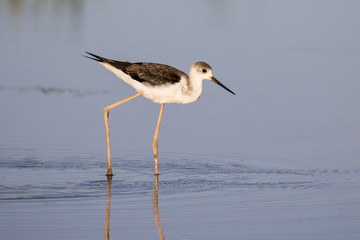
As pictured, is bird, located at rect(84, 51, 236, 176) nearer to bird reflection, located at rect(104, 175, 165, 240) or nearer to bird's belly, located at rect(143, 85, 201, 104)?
bird's belly, located at rect(143, 85, 201, 104)

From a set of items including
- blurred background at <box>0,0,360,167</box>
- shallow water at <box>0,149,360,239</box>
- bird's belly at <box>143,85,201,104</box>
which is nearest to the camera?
shallow water at <box>0,149,360,239</box>

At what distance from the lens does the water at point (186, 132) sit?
6.69m

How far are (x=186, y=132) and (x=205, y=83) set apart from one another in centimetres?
320

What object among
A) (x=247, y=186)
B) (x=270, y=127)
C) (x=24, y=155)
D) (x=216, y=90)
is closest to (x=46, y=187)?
(x=24, y=155)

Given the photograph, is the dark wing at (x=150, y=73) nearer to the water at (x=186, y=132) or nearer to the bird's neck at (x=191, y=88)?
the bird's neck at (x=191, y=88)

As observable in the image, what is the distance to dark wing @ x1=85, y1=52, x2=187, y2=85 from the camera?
9.25 m

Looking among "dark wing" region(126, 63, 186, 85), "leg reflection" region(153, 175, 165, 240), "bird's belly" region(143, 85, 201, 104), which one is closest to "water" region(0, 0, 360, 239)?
"leg reflection" region(153, 175, 165, 240)

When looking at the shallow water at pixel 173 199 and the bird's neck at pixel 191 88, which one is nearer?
the shallow water at pixel 173 199

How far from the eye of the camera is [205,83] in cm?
1342

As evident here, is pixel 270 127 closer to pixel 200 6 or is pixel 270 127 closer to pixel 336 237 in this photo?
pixel 336 237

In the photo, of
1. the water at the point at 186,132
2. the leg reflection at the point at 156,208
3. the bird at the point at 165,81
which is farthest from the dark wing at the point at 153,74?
A: the leg reflection at the point at 156,208

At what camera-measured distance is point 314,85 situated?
42.4 feet

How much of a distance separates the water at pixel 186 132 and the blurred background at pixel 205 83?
0.04 meters

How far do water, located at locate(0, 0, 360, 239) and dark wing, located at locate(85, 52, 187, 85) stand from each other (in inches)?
35.5
